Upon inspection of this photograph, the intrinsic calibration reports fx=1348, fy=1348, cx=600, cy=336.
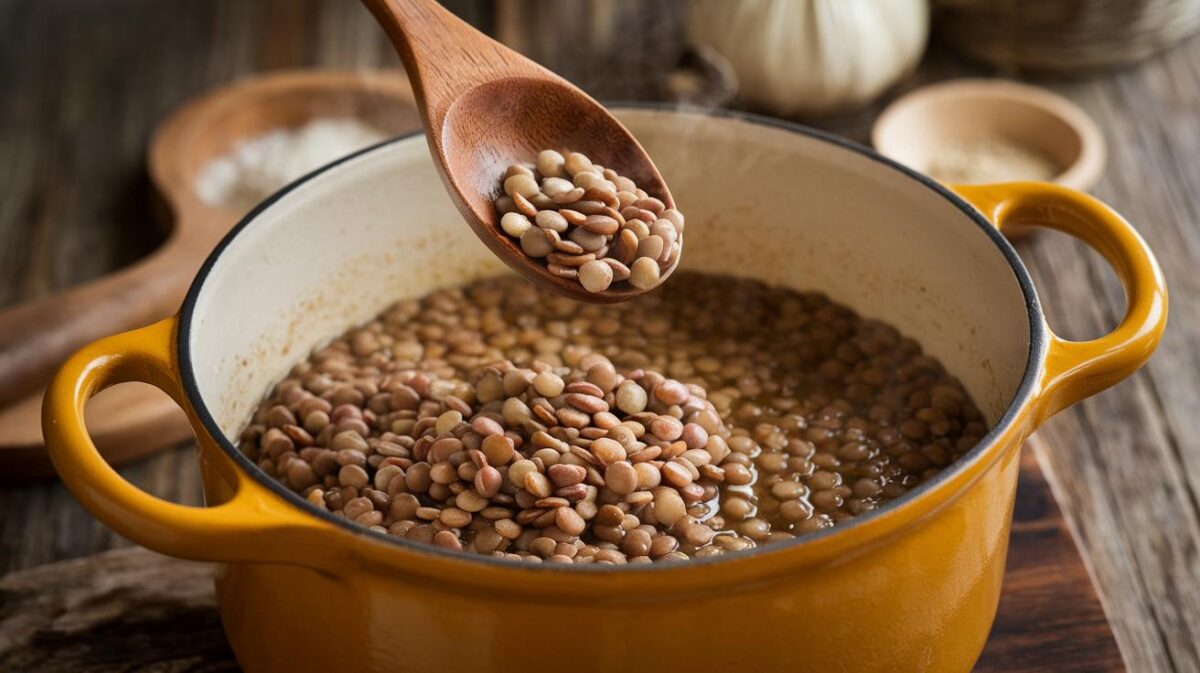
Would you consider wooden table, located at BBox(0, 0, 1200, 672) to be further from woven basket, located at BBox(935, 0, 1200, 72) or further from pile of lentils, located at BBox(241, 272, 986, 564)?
pile of lentils, located at BBox(241, 272, 986, 564)

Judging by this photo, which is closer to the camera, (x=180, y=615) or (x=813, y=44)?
(x=180, y=615)

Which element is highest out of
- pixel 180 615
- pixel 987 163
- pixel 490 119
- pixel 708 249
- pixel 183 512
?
pixel 490 119

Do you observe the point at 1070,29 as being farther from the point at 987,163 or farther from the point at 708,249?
the point at 708,249

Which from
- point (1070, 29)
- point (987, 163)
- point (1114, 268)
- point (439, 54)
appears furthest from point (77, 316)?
point (1070, 29)

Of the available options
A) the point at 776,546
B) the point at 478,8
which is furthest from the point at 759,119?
the point at 478,8

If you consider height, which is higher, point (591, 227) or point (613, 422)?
point (591, 227)

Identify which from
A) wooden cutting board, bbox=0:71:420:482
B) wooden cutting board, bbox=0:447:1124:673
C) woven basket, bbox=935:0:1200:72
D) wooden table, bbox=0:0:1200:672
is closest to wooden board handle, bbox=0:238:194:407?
wooden cutting board, bbox=0:71:420:482

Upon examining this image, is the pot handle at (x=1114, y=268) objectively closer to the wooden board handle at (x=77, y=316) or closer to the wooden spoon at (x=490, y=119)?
the wooden spoon at (x=490, y=119)
